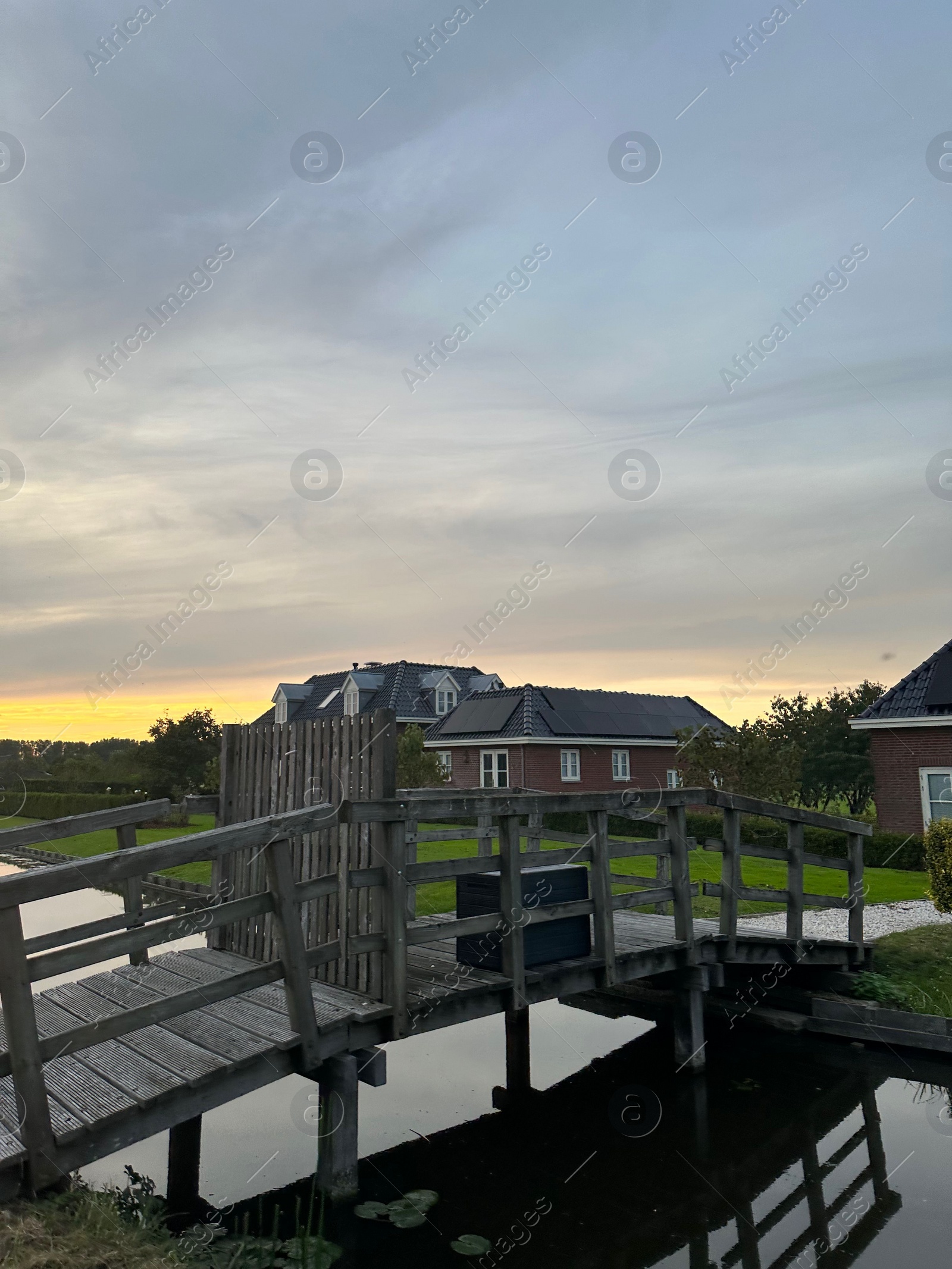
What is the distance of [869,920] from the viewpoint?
1447 centimetres

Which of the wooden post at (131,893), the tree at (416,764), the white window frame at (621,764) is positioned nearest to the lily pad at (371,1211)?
the wooden post at (131,893)

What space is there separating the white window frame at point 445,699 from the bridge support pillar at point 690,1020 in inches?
1484

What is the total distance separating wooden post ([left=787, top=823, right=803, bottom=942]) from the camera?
9.73 m

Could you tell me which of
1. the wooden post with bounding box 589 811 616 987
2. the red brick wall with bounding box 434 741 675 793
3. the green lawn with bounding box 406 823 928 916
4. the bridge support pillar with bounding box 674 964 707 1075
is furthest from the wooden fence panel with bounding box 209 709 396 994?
the red brick wall with bounding box 434 741 675 793

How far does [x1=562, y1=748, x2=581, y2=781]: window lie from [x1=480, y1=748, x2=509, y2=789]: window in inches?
103

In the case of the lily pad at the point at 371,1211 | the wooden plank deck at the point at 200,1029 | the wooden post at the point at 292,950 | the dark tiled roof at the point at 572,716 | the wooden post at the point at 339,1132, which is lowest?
the lily pad at the point at 371,1211

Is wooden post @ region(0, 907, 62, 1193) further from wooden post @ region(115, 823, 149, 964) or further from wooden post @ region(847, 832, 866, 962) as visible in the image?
wooden post @ region(847, 832, 866, 962)

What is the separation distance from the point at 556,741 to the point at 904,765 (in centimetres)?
1663

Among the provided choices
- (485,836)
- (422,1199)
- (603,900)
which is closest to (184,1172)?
(422,1199)

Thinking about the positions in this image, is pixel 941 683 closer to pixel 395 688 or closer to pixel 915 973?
pixel 915 973

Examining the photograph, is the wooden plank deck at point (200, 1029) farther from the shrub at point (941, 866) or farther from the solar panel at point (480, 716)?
the solar panel at point (480, 716)

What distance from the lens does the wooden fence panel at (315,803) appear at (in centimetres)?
608

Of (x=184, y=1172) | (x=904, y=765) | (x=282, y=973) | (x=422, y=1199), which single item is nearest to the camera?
(x=282, y=973)

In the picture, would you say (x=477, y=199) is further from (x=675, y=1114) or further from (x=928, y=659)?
(x=928, y=659)
